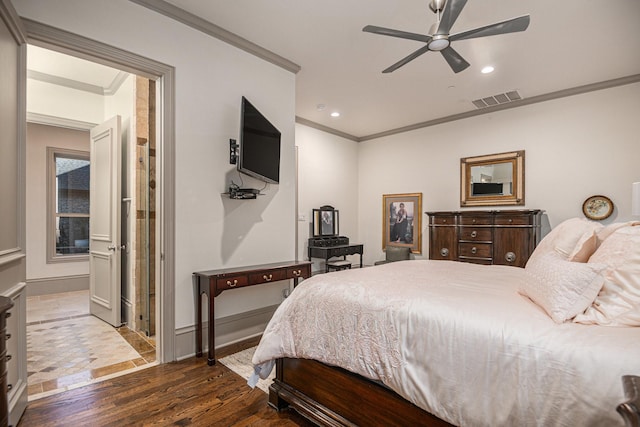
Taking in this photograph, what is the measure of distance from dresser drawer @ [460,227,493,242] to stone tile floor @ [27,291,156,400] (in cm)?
420

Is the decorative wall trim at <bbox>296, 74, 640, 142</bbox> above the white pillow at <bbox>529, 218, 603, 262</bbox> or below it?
above

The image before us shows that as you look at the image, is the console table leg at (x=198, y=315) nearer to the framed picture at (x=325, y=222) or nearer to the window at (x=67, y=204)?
the framed picture at (x=325, y=222)

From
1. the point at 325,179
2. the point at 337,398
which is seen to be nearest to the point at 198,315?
the point at 337,398

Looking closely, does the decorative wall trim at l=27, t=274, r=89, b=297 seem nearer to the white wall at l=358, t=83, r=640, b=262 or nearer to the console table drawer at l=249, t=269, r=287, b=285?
the console table drawer at l=249, t=269, r=287, b=285

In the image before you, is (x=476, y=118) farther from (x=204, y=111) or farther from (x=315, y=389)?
(x=315, y=389)

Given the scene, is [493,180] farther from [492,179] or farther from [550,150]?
[550,150]

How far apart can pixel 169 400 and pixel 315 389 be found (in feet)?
3.45

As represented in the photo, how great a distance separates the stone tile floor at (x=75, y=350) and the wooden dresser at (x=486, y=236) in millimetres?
4082

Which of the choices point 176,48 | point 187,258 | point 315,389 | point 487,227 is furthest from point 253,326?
point 487,227

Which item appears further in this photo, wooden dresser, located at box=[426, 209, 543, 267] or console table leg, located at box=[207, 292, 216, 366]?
wooden dresser, located at box=[426, 209, 543, 267]

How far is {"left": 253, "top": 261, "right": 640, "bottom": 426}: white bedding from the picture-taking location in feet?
3.26

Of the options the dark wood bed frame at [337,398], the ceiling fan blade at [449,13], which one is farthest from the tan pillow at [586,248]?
the ceiling fan blade at [449,13]

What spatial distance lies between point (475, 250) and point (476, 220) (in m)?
0.44

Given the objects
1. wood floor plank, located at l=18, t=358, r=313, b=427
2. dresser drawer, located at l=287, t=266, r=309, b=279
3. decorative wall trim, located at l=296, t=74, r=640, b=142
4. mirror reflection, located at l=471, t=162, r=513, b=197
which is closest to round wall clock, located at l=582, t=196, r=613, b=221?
mirror reflection, located at l=471, t=162, r=513, b=197
